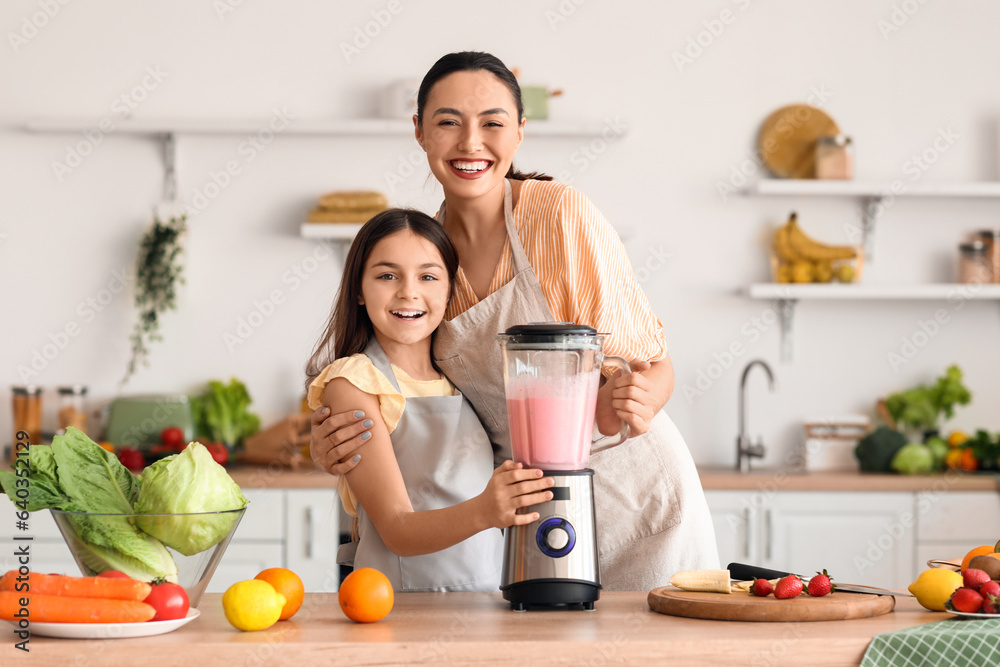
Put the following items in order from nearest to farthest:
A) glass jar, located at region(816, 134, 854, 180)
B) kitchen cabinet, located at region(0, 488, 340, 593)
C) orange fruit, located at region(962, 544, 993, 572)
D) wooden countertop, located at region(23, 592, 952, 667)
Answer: wooden countertop, located at region(23, 592, 952, 667)
orange fruit, located at region(962, 544, 993, 572)
kitchen cabinet, located at region(0, 488, 340, 593)
glass jar, located at region(816, 134, 854, 180)

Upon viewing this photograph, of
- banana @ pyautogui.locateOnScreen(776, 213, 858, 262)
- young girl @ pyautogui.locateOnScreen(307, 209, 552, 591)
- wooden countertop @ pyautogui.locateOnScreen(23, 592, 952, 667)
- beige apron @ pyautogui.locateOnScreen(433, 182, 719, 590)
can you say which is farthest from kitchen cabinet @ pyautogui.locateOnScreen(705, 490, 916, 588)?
wooden countertop @ pyautogui.locateOnScreen(23, 592, 952, 667)

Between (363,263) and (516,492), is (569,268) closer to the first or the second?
(363,263)

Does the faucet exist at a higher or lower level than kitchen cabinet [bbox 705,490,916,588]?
higher

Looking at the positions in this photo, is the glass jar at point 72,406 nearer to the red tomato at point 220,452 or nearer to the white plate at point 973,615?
the red tomato at point 220,452

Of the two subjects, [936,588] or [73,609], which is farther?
[936,588]

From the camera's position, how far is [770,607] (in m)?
1.05

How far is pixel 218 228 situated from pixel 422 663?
277 cm

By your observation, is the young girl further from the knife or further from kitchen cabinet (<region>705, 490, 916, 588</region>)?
kitchen cabinet (<region>705, 490, 916, 588</region>)

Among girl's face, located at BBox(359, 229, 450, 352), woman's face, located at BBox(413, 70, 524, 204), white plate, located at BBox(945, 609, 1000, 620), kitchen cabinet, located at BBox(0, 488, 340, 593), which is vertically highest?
woman's face, located at BBox(413, 70, 524, 204)

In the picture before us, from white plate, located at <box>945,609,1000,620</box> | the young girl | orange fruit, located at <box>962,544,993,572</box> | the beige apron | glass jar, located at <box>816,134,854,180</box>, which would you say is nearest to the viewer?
white plate, located at <box>945,609,1000,620</box>

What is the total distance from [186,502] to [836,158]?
9.67ft

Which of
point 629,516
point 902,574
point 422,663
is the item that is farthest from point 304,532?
point 422,663

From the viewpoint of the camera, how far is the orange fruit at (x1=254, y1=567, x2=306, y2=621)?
106 cm

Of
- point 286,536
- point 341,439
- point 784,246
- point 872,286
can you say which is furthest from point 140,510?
point 872,286
